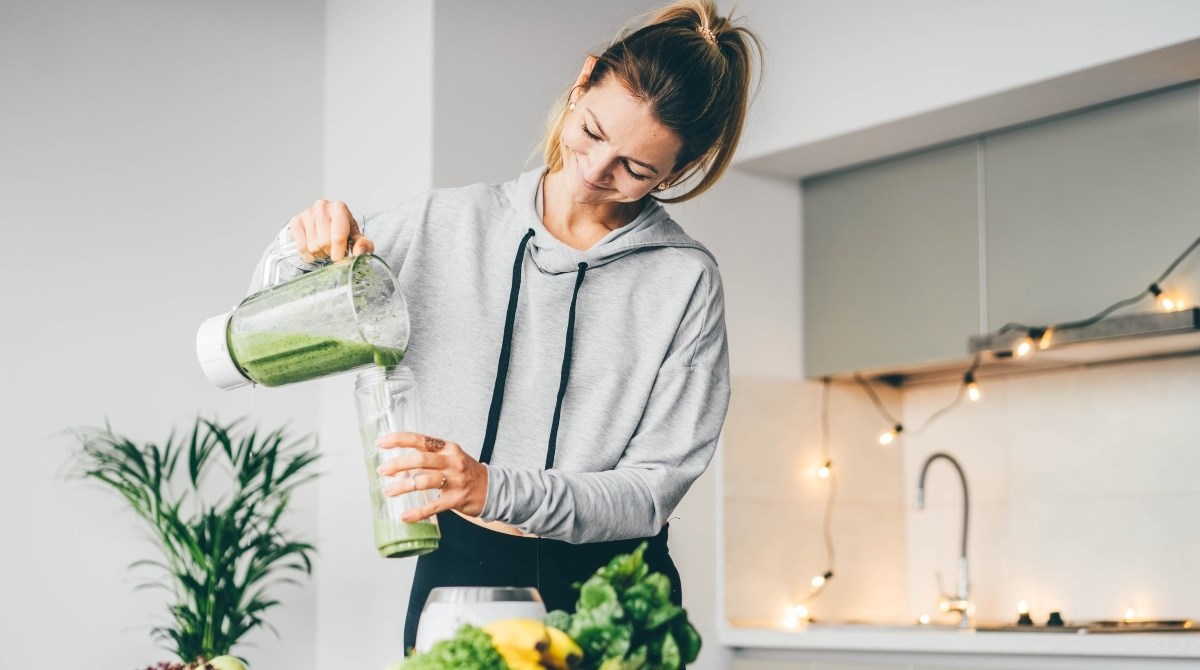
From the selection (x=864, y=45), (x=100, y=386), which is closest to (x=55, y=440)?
(x=100, y=386)

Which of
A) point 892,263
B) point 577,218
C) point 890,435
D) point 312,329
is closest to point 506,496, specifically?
point 312,329

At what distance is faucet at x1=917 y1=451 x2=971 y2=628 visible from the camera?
3531 millimetres

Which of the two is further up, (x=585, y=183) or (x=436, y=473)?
(x=585, y=183)

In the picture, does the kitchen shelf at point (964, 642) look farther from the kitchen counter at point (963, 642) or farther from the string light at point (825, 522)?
the string light at point (825, 522)

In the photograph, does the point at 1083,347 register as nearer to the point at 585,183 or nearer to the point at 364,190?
the point at 364,190

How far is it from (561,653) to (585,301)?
0.76m

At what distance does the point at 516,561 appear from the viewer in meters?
1.44

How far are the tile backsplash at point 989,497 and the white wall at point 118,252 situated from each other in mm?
1319

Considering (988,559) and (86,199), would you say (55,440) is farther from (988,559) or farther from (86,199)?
(988,559)

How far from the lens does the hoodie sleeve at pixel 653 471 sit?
1.21 meters

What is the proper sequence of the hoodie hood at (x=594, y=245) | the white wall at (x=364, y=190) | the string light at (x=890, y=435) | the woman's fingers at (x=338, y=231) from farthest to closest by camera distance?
the string light at (x=890, y=435) → the white wall at (x=364, y=190) → the hoodie hood at (x=594, y=245) → the woman's fingers at (x=338, y=231)

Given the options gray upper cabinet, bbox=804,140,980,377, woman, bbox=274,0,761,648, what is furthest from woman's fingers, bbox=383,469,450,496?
gray upper cabinet, bbox=804,140,980,377

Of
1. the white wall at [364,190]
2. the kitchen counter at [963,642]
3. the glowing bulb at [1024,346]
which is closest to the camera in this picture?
the kitchen counter at [963,642]

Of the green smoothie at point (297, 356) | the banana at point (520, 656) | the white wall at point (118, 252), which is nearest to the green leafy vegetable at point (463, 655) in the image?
the banana at point (520, 656)
